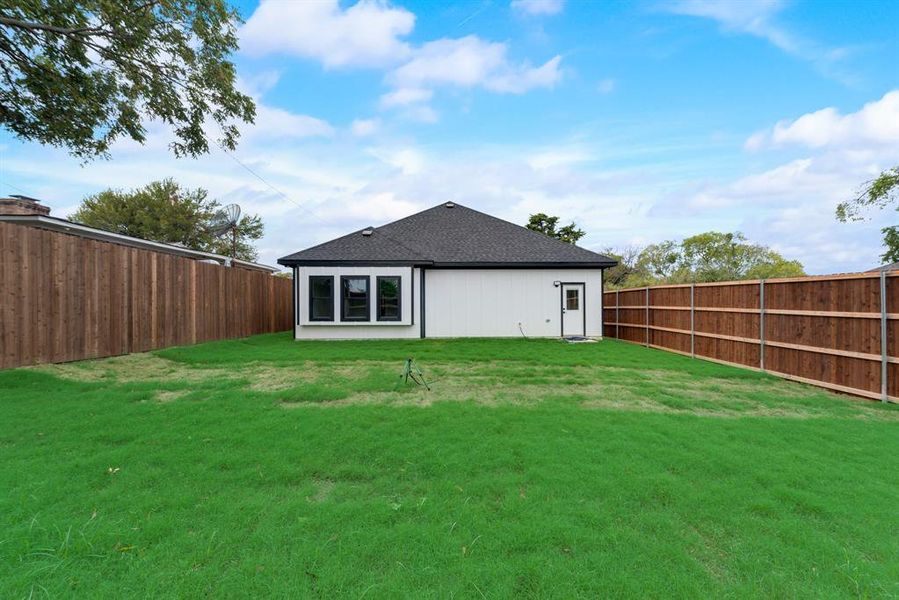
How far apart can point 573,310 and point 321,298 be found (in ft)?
28.6

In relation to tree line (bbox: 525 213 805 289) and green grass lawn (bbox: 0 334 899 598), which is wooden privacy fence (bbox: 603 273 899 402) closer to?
green grass lawn (bbox: 0 334 899 598)

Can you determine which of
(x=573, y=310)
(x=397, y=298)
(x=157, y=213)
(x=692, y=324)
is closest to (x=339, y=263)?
(x=397, y=298)

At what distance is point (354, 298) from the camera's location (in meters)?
12.4

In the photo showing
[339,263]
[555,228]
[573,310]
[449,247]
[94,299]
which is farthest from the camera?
[555,228]

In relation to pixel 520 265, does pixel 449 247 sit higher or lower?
higher

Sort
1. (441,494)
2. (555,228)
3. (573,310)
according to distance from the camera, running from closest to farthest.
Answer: (441,494) < (573,310) < (555,228)

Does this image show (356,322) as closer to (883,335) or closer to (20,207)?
(20,207)

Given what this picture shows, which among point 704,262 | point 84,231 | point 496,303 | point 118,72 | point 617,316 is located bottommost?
point 617,316

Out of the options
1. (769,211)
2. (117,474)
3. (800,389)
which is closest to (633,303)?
(800,389)

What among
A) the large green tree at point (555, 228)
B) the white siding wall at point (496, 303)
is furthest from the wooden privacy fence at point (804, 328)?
the large green tree at point (555, 228)

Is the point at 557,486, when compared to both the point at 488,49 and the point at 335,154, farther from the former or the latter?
the point at 335,154

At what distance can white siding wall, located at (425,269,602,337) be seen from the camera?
13.2m

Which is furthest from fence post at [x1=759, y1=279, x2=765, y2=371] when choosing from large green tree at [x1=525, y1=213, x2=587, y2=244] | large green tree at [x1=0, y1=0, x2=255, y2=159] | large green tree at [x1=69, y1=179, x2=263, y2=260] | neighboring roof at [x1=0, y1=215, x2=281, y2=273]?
large green tree at [x1=69, y1=179, x2=263, y2=260]

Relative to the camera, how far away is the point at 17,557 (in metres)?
1.93
